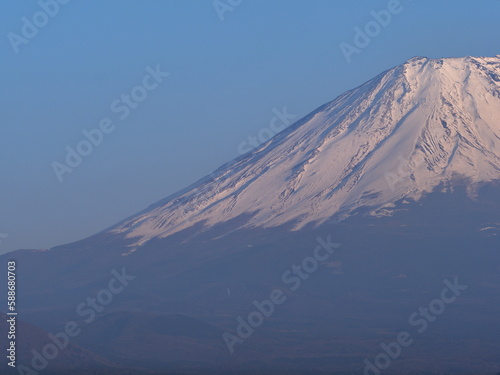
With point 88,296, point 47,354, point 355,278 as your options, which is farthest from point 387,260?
point 47,354

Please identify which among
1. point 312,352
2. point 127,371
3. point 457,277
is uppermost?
point 127,371

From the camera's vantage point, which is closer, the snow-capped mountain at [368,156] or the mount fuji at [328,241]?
the mount fuji at [328,241]

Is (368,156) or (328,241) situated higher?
(368,156)

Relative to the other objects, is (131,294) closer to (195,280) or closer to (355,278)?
(195,280)

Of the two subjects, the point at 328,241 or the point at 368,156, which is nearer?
the point at 328,241
